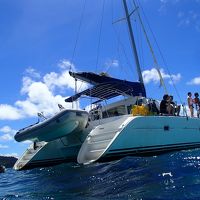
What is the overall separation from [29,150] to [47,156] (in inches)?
53.6

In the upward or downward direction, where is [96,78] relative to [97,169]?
upward

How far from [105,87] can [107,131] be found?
134 inches

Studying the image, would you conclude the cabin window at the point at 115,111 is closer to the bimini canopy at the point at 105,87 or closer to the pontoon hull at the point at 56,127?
the bimini canopy at the point at 105,87

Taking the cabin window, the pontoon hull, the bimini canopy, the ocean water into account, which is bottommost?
the ocean water

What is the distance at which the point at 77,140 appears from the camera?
1324 cm

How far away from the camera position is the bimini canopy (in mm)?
14320

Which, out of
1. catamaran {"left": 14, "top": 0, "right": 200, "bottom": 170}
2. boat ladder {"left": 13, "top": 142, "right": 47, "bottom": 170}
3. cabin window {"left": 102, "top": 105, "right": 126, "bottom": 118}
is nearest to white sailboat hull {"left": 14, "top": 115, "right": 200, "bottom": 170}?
catamaran {"left": 14, "top": 0, "right": 200, "bottom": 170}

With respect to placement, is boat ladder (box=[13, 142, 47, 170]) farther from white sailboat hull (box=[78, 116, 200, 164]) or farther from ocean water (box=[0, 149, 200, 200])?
ocean water (box=[0, 149, 200, 200])

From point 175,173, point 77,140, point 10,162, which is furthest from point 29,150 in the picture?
point 10,162

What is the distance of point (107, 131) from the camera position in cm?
1124

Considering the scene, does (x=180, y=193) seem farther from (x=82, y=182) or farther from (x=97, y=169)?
(x=97, y=169)

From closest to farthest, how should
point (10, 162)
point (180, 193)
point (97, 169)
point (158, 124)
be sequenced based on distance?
point (180, 193)
point (97, 169)
point (158, 124)
point (10, 162)

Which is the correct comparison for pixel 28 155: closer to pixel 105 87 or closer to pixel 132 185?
pixel 105 87

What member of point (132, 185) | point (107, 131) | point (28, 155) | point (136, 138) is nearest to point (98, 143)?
point (107, 131)
